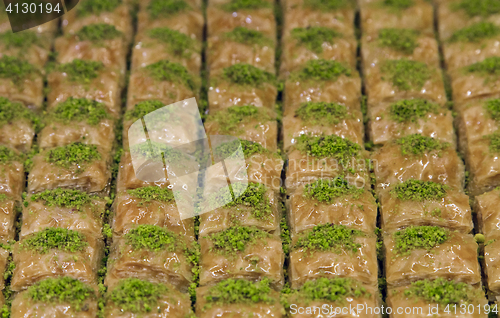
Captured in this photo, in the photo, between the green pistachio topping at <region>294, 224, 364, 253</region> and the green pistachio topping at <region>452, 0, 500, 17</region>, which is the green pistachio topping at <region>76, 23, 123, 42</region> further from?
the green pistachio topping at <region>452, 0, 500, 17</region>

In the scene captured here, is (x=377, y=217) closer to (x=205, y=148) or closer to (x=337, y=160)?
(x=337, y=160)

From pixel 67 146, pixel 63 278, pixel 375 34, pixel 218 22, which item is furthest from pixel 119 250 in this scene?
pixel 375 34

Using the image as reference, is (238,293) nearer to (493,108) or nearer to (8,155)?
(8,155)

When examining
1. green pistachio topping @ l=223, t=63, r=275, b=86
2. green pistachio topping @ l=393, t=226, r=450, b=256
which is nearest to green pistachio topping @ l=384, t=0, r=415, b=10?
green pistachio topping @ l=223, t=63, r=275, b=86

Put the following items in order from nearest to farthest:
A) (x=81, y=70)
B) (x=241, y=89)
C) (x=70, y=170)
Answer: (x=70, y=170) < (x=241, y=89) < (x=81, y=70)

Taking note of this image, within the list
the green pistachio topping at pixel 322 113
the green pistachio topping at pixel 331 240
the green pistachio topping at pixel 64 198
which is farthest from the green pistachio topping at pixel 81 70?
the green pistachio topping at pixel 331 240

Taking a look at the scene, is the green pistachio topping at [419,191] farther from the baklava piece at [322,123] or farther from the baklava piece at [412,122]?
the baklava piece at [322,123]

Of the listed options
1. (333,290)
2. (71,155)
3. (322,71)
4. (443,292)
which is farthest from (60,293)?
(322,71)
